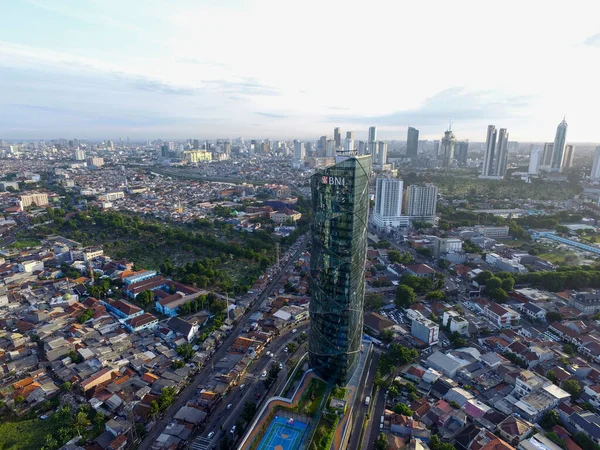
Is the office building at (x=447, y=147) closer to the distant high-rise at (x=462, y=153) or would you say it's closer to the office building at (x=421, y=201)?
the distant high-rise at (x=462, y=153)

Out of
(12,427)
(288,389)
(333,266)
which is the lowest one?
(12,427)

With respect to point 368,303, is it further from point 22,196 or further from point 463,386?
point 22,196

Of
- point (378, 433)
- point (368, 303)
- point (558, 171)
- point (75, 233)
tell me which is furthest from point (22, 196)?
point (558, 171)

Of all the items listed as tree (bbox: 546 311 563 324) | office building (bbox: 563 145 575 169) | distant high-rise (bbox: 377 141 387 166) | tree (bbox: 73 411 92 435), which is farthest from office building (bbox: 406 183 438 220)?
office building (bbox: 563 145 575 169)

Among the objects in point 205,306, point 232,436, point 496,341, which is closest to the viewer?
point 232,436

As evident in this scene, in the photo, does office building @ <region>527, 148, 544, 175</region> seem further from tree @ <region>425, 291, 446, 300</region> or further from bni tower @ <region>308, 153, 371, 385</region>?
bni tower @ <region>308, 153, 371, 385</region>

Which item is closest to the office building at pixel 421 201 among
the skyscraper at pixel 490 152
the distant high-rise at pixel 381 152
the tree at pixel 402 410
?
the tree at pixel 402 410

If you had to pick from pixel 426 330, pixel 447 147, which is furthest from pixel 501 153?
pixel 426 330
